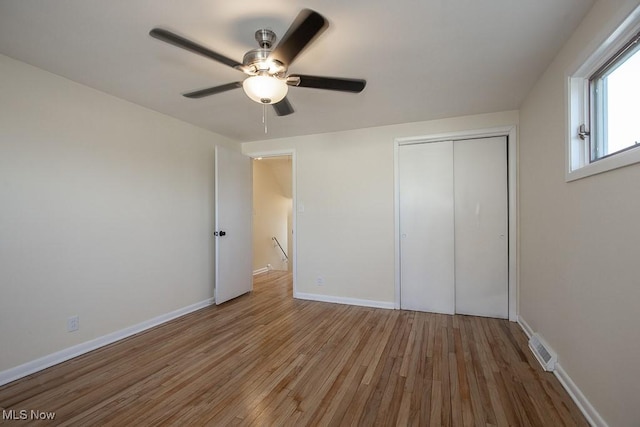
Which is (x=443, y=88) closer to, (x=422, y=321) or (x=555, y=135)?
(x=555, y=135)

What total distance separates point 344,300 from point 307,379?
1719 mm

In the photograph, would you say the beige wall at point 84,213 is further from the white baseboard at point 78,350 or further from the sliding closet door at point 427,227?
the sliding closet door at point 427,227

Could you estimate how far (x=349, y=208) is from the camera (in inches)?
142

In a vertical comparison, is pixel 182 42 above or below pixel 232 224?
above

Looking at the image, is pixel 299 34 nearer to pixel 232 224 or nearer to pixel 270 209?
pixel 232 224

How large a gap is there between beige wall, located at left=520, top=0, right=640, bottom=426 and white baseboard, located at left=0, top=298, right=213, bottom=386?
11.8 feet

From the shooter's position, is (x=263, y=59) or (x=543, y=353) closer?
(x=263, y=59)

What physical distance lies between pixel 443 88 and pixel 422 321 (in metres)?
2.40

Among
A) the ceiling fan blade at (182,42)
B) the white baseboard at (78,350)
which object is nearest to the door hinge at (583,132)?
the ceiling fan blade at (182,42)

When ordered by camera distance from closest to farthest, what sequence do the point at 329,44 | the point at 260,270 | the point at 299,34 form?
the point at 299,34, the point at 329,44, the point at 260,270

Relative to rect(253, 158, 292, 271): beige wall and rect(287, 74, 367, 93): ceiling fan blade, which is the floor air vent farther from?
rect(253, 158, 292, 271): beige wall

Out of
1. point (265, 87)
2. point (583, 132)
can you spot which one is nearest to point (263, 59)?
point (265, 87)

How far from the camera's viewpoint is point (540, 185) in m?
2.29

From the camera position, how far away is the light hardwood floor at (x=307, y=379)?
1604 millimetres
